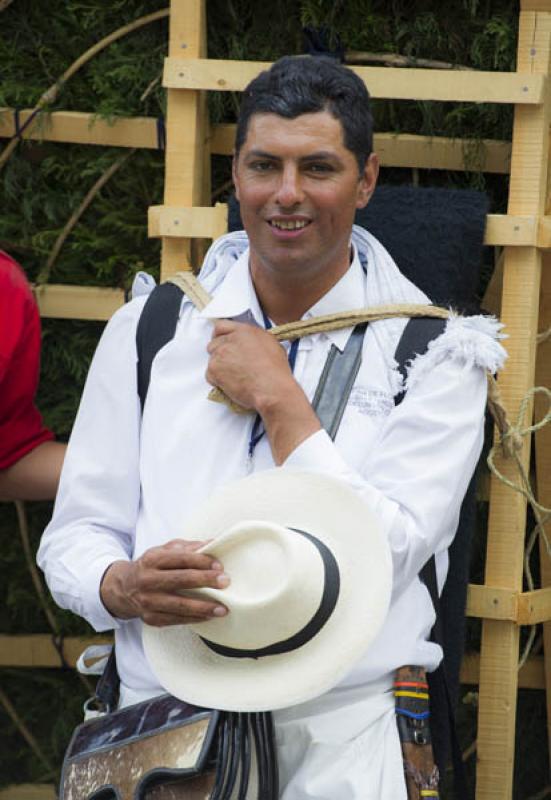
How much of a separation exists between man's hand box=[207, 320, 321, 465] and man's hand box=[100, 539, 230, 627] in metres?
0.22

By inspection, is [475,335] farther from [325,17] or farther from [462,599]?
[325,17]

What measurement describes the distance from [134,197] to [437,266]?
879 millimetres

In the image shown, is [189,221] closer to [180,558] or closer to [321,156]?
[321,156]

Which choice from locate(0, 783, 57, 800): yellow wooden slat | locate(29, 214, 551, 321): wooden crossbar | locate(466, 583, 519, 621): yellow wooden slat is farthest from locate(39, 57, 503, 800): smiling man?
locate(0, 783, 57, 800): yellow wooden slat

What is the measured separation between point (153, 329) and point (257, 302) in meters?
0.19

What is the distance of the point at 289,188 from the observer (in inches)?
89.5

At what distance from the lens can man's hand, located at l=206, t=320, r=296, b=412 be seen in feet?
7.33

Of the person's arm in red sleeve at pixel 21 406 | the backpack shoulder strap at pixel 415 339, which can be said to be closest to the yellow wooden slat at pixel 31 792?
the person's arm in red sleeve at pixel 21 406

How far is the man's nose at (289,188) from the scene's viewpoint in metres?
2.27

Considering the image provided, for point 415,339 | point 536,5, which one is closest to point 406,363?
point 415,339

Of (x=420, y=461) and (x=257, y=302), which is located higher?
(x=257, y=302)

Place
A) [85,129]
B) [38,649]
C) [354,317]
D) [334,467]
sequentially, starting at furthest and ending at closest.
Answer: [38,649] → [85,129] → [354,317] → [334,467]

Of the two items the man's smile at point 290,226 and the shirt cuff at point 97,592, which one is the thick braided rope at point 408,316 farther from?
the shirt cuff at point 97,592

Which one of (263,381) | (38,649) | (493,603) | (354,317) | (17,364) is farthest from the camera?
(38,649)
